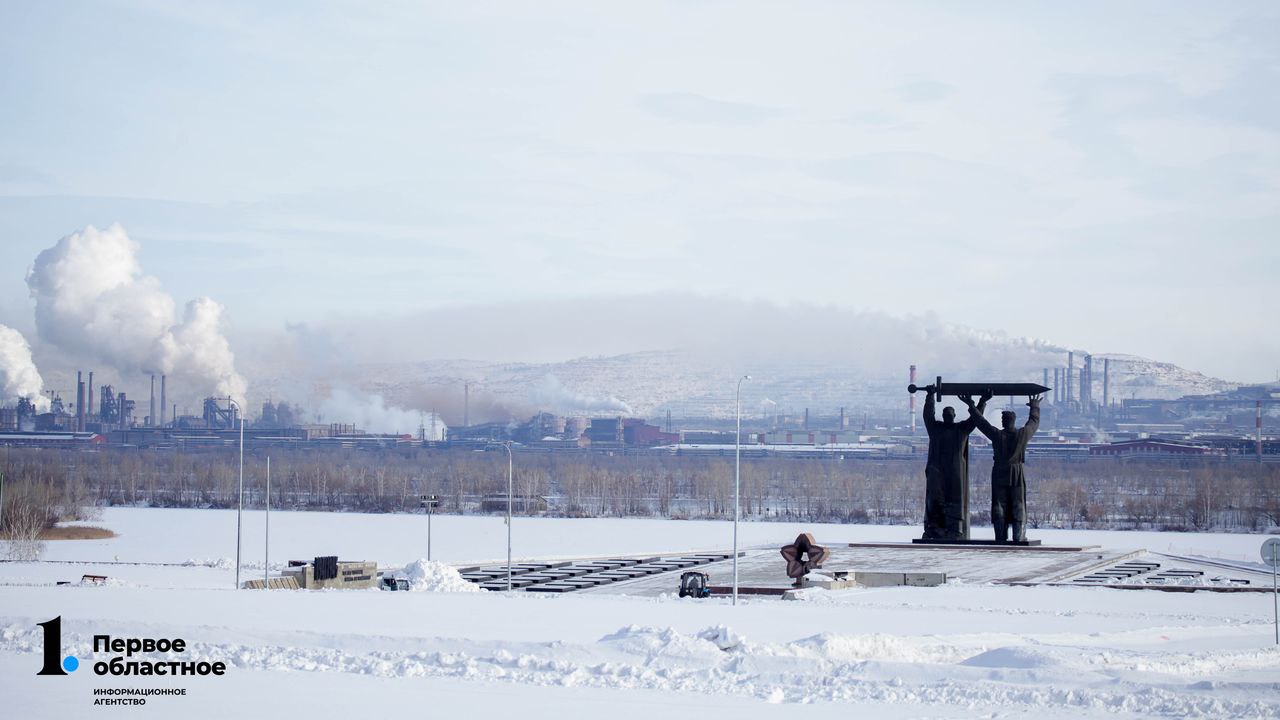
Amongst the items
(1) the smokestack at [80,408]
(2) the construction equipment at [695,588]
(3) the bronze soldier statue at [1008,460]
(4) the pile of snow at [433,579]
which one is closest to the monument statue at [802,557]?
(2) the construction equipment at [695,588]

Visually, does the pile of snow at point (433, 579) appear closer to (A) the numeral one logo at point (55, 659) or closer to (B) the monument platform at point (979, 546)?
(A) the numeral one logo at point (55, 659)

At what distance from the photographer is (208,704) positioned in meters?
17.5

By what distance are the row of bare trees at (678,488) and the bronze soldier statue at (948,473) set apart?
39.7m

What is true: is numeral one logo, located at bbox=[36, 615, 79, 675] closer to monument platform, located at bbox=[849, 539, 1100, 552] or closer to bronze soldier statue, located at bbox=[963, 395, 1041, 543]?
bronze soldier statue, located at bbox=[963, 395, 1041, 543]

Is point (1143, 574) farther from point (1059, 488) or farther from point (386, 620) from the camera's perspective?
point (1059, 488)

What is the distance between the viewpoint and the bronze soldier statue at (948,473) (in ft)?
172

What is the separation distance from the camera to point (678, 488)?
454 feet

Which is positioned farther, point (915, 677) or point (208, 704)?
point (915, 677)

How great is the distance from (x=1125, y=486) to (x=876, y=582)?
96.3m

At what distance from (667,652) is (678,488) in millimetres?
116398

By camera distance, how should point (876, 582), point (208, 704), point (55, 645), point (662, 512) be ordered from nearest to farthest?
point (208, 704) < point (55, 645) < point (876, 582) < point (662, 512)

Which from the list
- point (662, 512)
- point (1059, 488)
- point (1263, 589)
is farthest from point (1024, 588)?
point (1059, 488)

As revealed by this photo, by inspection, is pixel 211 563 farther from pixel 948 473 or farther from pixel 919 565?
pixel 948 473

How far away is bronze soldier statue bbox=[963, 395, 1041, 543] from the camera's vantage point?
51.7 meters
